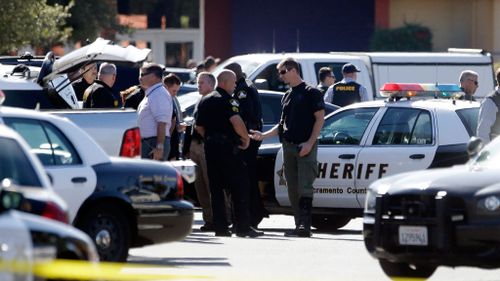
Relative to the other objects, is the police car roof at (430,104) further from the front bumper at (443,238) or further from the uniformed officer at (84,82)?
the front bumper at (443,238)

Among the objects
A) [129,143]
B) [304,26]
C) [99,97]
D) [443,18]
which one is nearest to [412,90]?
[99,97]

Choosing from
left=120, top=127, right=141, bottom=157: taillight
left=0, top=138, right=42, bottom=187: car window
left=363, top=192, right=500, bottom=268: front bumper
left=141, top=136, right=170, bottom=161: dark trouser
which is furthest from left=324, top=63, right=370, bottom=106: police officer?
left=0, top=138, right=42, bottom=187: car window

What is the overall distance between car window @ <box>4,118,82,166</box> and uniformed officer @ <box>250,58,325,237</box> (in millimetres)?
4120

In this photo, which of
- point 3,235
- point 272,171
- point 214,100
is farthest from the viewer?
point 272,171

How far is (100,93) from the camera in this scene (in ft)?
55.3

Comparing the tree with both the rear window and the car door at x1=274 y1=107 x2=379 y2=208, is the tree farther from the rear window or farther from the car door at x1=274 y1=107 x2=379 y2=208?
the rear window

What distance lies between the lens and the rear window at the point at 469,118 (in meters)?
16.1

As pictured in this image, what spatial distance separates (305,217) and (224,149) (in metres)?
1.11

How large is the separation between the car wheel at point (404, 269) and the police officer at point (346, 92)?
892 centimetres

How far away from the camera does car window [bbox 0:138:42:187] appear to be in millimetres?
9312

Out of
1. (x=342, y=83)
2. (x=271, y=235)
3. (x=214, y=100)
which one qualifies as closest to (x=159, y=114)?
(x=214, y=100)

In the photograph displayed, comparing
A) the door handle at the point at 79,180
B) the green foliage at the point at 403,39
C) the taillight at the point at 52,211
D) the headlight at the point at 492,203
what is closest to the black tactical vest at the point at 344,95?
the door handle at the point at 79,180

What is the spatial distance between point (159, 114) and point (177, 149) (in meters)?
1.51

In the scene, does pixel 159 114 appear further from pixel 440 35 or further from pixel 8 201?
pixel 440 35
